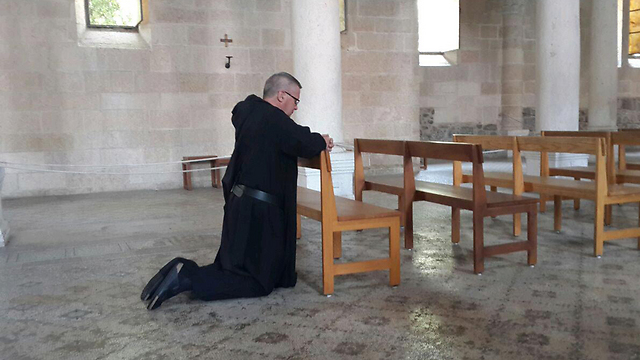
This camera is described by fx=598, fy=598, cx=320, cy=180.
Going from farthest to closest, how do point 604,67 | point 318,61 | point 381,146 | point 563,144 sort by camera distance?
point 604,67
point 318,61
point 381,146
point 563,144

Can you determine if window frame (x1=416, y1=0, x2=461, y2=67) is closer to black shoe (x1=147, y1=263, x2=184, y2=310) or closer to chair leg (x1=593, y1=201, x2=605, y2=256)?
chair leg (x1=593, y1=201, x2=605, y2=256)

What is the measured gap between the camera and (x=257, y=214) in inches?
140

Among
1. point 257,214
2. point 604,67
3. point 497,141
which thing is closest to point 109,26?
point 497,141

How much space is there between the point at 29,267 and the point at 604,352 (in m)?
3.89

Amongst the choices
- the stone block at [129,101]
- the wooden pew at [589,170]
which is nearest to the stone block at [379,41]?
the stone block at [129,101]

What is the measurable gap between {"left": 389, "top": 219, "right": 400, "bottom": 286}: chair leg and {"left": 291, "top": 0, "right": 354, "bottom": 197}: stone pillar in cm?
290

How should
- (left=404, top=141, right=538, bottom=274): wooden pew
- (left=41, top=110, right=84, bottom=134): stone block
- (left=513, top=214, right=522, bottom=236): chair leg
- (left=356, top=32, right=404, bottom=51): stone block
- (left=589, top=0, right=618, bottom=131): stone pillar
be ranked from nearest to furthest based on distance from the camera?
(left=404, top=141, right=538, bottom=274): wooden pew
(left=513, top=214, right=522, bottom=236): chair leg
(left=41, top=110, right=84, bottom=134): stone block
(left=356, top=32, right=404, bottom=51): stone block
(left=589, top=0, right=618, bottom=131): stone pillar

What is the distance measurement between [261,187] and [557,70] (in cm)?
585

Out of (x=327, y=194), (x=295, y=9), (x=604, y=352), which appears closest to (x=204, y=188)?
(x=295, y=9)

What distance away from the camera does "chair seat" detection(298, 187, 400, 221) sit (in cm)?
367

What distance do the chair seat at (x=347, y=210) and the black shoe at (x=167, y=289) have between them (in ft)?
3.09

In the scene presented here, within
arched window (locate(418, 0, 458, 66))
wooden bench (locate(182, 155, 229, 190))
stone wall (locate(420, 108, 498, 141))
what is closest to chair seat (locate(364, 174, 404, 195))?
wooden bench (locate(182, 155, 229, 190))

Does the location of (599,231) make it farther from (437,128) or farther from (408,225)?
(437,128)

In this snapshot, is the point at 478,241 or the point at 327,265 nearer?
the point at 327,265
